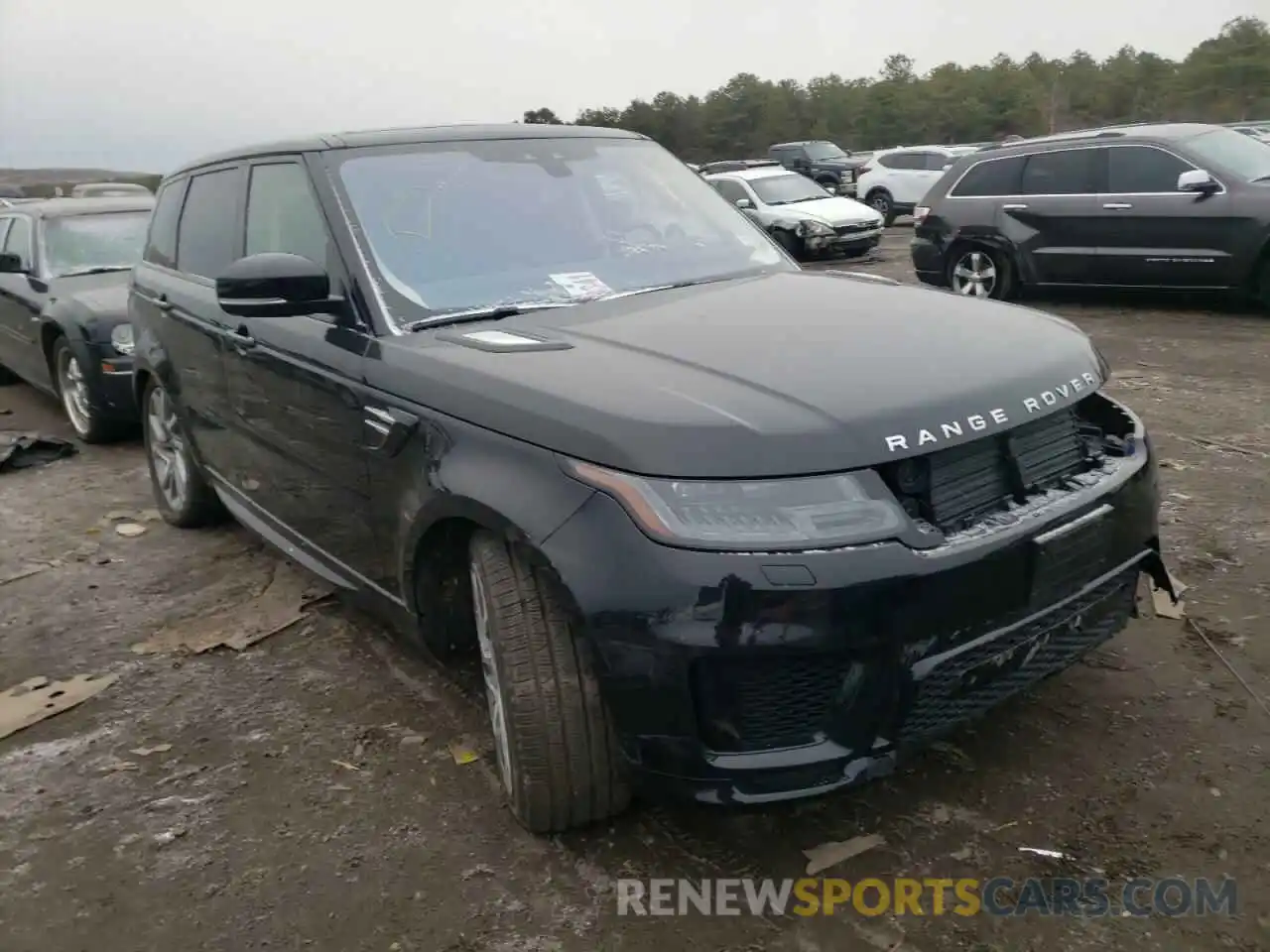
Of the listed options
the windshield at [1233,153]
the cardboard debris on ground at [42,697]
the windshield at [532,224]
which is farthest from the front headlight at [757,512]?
the windshield at [1233,153]

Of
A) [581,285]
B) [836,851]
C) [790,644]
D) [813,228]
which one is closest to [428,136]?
[581,285]

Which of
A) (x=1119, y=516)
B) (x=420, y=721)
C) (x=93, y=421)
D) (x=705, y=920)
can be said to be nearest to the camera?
(x=705, y=920)

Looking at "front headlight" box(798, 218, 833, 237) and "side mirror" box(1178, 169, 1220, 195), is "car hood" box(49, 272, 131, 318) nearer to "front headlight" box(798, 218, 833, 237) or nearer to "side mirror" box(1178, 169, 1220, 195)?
"side mirror" box(1178, 169, 1220, 195)

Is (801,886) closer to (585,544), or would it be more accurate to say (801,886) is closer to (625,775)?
(625,775)

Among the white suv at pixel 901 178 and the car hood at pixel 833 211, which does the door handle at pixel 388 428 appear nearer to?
the car hood at pixel 833 211

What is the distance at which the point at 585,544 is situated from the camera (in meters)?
2.24

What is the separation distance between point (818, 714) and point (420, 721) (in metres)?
1.51

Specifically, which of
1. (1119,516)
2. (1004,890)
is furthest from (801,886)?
(1119,516)

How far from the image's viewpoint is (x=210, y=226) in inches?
173

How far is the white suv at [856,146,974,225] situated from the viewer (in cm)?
2228

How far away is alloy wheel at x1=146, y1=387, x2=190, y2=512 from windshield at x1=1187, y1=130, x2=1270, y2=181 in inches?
328

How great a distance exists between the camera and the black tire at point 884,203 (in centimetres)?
2269

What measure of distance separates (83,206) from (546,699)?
7.51 meters

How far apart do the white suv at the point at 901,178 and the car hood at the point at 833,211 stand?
642 centimetres
